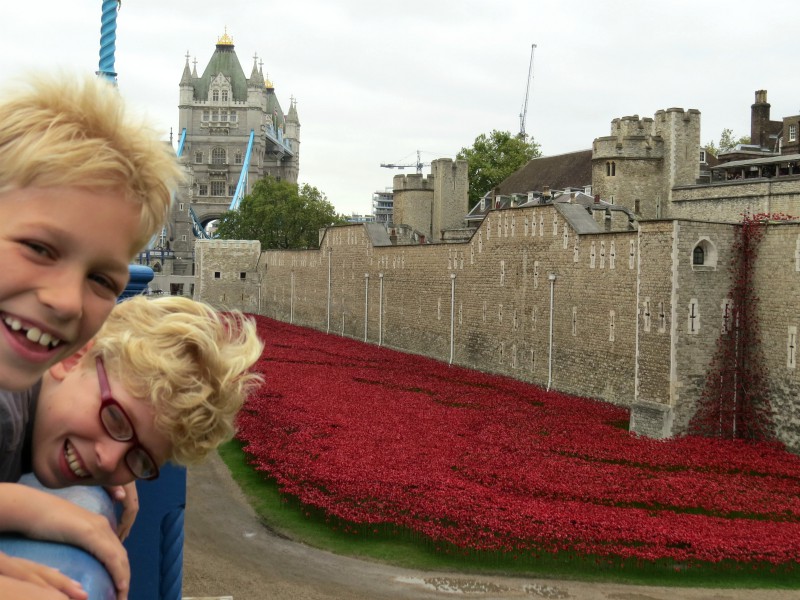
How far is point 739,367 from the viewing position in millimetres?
17562

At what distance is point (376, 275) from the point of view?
118 ft

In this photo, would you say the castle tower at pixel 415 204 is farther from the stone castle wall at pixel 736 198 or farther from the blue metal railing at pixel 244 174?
the blue metal railing at pixel 244 174

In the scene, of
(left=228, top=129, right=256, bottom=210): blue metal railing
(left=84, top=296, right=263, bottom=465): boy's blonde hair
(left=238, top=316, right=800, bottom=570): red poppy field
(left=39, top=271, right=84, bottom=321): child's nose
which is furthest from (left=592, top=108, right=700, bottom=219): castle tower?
(left=228, top=129, right=256, bottom=210): blue metal railing

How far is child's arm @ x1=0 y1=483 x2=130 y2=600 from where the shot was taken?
5.18ft

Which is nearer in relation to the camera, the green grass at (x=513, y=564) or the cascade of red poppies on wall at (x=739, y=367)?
the green grass at (x=513, y=564)

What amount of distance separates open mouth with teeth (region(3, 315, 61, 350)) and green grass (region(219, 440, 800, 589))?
9.31m

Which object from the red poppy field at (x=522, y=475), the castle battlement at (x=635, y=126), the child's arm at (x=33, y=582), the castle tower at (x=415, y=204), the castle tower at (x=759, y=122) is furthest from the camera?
the castle tower at (x=759, y=122)

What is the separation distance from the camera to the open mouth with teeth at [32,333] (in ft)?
4.84

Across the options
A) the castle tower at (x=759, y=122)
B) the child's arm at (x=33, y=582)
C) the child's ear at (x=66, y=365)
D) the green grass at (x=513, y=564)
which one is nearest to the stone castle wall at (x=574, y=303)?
the green grass at (x=513, y=564)

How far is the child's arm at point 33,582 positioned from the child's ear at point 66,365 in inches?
26.3

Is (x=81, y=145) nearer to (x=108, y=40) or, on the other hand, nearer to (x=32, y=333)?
(x=32, y=333)

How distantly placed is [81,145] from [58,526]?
646mm

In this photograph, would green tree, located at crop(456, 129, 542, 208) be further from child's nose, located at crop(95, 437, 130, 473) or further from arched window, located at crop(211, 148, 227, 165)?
child's nose, located at crop(95, 437, 130, 473)

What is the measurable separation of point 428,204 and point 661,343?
3395cm
